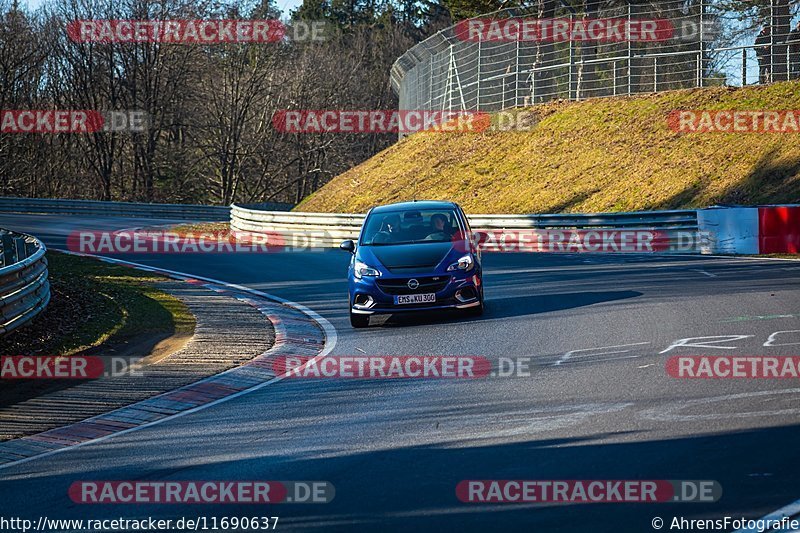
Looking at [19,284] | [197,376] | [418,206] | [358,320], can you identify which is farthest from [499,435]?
[418,206]

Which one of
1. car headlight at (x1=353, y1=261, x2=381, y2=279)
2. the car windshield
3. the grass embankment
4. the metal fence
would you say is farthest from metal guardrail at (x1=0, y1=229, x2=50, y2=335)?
the metal fence

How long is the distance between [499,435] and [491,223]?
19887 millimetres

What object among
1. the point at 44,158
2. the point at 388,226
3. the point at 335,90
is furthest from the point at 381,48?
the point at 388,226

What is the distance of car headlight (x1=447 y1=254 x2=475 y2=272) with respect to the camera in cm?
1355

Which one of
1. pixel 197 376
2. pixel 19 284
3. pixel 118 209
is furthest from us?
pixel 118 209

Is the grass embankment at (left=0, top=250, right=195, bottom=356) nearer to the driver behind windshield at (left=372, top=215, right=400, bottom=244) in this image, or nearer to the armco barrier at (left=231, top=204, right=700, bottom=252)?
the driver behind windshield at (left=372, top=215, right=400, bottom=244)

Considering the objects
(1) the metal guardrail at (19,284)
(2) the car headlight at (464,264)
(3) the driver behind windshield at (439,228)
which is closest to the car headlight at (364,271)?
(2) the car headlight at (464,264)

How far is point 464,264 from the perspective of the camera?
44.7ft

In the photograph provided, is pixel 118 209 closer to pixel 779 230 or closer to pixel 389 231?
pixel 779 230

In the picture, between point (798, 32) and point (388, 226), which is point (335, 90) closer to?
point (798, 32)

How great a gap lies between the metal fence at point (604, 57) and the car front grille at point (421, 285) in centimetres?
2306

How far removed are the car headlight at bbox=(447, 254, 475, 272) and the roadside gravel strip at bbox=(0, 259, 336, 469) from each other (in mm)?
1813

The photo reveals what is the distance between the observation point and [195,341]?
42.4 feet

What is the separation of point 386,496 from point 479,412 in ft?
7.74
